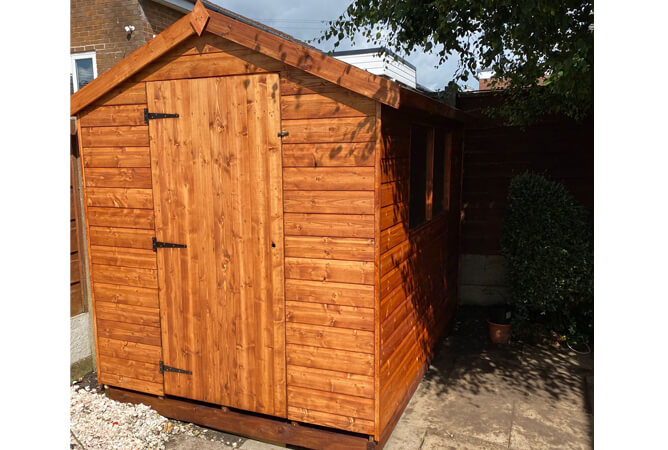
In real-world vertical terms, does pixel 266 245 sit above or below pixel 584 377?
above

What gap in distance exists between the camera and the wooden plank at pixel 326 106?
3496 millimetres

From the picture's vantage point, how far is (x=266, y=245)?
3.89 meters

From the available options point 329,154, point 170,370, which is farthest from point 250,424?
point 329,154

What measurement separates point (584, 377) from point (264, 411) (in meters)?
3.25

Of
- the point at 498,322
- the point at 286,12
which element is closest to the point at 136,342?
the point at 498,322

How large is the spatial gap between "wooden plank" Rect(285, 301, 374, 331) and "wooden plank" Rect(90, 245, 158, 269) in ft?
4.41

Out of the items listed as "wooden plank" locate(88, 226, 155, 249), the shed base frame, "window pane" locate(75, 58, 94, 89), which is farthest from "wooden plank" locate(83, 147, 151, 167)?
"window pane" locate(75, 58, 94, 89)

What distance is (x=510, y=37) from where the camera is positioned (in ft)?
18.4

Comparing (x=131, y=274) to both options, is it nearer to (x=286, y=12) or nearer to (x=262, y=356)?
(x=262, y=356)

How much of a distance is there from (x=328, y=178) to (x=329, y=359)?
136 centimetres

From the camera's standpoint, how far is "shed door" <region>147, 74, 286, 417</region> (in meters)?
3.82

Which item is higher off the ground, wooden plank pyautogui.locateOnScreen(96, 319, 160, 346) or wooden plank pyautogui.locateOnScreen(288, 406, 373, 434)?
wooden plank pyautogui.locateOnScreen(96, 319, 160, 346)

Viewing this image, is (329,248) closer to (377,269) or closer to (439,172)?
(377,269)

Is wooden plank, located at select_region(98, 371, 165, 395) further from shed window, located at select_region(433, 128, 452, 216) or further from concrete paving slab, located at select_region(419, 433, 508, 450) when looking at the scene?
shed window, located at select_region(433, 128, 452, 216)
